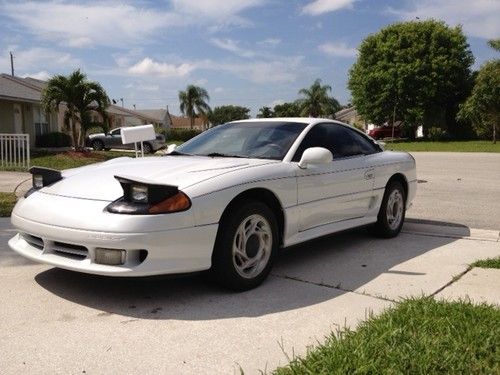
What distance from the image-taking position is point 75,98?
2186 cm

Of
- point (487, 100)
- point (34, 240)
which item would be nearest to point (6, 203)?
point (34, 240)

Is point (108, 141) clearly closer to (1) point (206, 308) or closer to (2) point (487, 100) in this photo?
(2) point (487, 100)

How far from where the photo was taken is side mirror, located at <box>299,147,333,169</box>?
14.8 feet

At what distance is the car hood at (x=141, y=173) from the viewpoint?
3.83 m

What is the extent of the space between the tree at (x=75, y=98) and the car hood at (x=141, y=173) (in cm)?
1827

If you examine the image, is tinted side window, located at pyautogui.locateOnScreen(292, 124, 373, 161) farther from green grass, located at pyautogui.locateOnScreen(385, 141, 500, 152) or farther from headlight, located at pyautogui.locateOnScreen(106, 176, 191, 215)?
green grass, located at pyautogui.locateOnScreen(385, 141, 500, 152)

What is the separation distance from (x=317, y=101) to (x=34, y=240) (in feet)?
226

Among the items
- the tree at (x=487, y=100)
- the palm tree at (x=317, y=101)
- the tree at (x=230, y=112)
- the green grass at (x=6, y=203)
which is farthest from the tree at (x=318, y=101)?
the green grass at (x=6, y=203)

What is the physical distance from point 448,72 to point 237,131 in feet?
146

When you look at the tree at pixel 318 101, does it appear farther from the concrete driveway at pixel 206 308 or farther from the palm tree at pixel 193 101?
the concrete driveway at pixel 206 308

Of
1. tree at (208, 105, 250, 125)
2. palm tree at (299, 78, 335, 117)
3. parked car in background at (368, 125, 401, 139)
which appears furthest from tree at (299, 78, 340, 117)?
tree at (208, 105, 250, 125)

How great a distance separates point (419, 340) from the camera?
289 cm

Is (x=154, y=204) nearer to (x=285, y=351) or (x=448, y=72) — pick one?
(x=285, y=351)

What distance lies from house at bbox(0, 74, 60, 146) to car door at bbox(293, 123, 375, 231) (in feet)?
66.7
